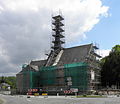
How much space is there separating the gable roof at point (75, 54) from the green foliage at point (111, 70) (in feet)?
25.1

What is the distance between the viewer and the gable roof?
59.8 m

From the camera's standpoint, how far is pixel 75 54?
62500mm

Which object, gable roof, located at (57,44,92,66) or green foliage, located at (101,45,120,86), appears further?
gable roof, located at (57,44,92,66)

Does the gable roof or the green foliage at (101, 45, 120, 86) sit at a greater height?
the gable roof

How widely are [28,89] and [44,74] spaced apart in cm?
677

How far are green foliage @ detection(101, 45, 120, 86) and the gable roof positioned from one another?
7.65 m

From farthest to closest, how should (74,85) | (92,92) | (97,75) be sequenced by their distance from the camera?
(97,75), (74,85), (92,92)

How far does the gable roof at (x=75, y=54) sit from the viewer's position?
59.8 meters

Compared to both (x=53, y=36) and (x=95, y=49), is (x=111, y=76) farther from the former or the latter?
(x=53, y=36)

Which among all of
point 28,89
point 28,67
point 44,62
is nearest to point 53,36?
point 44,62

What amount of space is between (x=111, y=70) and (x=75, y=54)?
461 inches

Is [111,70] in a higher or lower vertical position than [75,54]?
lower

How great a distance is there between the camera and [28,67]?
66.8 metres

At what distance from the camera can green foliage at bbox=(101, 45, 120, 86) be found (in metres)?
58.9
